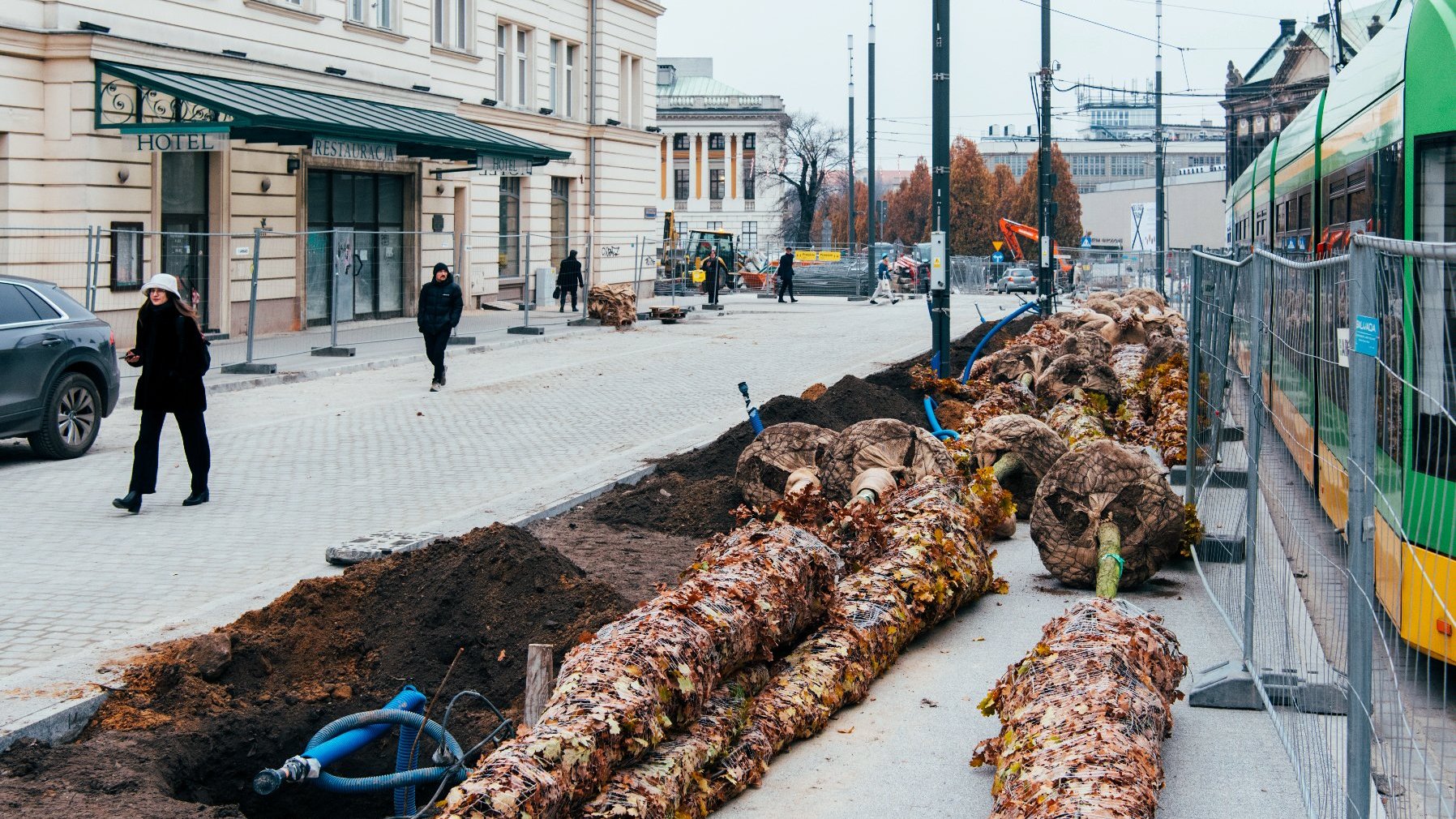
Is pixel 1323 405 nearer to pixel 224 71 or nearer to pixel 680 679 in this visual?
pixel 680 679

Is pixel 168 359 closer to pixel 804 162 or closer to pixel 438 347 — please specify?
pixel 438 347

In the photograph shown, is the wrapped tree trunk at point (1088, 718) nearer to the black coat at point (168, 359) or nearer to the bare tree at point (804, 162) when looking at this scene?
the black coat at point (168, 359)

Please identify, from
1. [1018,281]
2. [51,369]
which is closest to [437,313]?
[51,369]

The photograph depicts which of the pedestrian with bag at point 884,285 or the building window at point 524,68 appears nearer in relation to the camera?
the building window at point 524,68

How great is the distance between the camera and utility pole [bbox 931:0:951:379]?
18.0 m

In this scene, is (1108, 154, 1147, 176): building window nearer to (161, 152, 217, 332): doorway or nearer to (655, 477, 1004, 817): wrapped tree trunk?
(161, 152, 217, 332): doorway

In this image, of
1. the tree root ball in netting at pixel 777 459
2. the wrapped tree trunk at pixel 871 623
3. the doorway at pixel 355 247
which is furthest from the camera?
the doorway at pixel 355 247

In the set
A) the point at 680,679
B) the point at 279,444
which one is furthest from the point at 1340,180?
the point at 279,444

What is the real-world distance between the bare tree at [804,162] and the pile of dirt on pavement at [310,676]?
10052cm

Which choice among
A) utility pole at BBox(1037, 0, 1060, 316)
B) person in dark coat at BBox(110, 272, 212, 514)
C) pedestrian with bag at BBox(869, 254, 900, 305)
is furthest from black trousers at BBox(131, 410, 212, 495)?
pedestrian with bag at BBox(869, 254, 900, 305)

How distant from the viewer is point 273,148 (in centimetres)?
2719

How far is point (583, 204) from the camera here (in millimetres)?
43438

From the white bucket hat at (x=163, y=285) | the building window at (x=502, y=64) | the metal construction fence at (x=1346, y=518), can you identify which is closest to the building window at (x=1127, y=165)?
the building window at (x=502, y=64)

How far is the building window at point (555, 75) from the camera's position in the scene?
4162 centimetres
